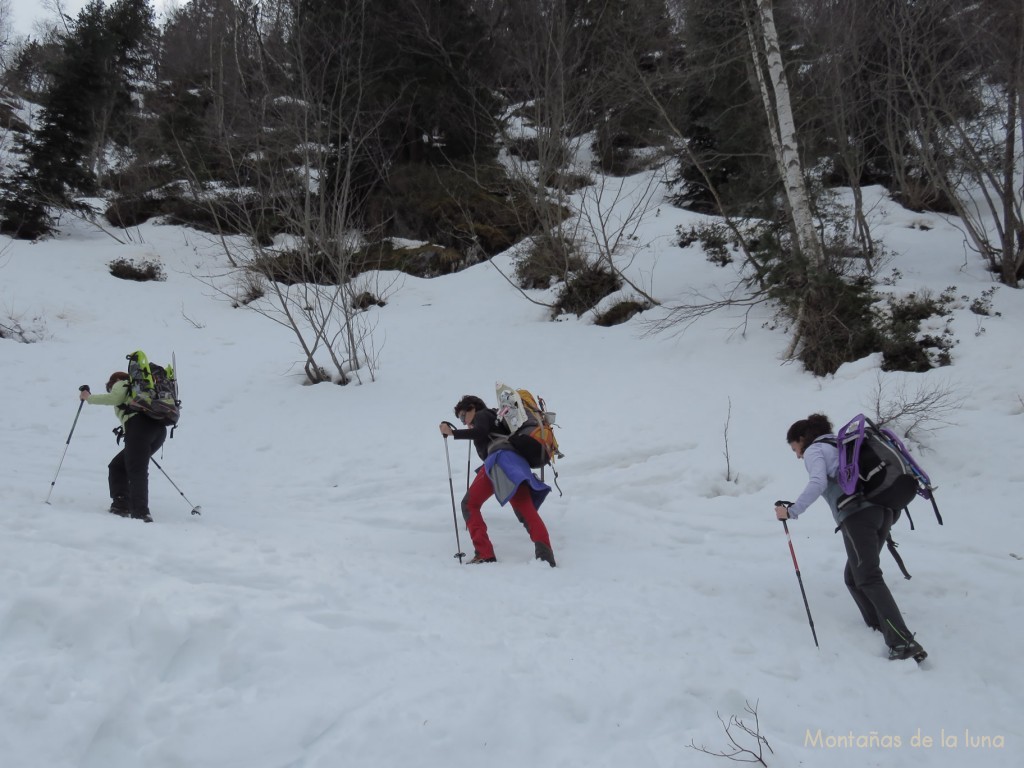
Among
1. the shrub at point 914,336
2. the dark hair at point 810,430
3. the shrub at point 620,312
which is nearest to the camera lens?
the dark hair at point 810,430

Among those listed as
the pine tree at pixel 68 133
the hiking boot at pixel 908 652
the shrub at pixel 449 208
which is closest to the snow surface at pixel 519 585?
the hiking boot at pixel 908 652

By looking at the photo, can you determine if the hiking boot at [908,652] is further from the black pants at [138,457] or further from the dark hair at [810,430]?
the black pants at [138,457]

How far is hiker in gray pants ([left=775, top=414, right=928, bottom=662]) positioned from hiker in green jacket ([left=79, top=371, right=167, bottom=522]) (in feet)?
19.6

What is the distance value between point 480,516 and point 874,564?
10.5ft

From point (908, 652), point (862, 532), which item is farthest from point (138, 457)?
point (908, 652)

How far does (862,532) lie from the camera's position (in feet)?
14.2

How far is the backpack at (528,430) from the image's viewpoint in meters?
6.08

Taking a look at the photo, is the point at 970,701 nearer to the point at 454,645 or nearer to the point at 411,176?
the point at 454,645

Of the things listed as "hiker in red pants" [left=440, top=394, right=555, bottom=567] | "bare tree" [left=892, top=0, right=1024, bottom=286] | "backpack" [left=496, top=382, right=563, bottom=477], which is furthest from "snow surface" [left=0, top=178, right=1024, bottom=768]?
"bare tree" [left=892, top=0, right=1024, bottom=286]

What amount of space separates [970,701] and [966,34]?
520 inches

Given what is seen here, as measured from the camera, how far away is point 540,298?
16453 mm

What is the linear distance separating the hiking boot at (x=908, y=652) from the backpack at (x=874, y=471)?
830 millimetres

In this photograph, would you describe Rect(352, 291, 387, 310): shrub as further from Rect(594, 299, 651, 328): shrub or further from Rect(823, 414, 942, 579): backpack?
Rect(823, 414, 942, 579): backpack

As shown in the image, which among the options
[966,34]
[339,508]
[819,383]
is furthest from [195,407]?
[966,34]
